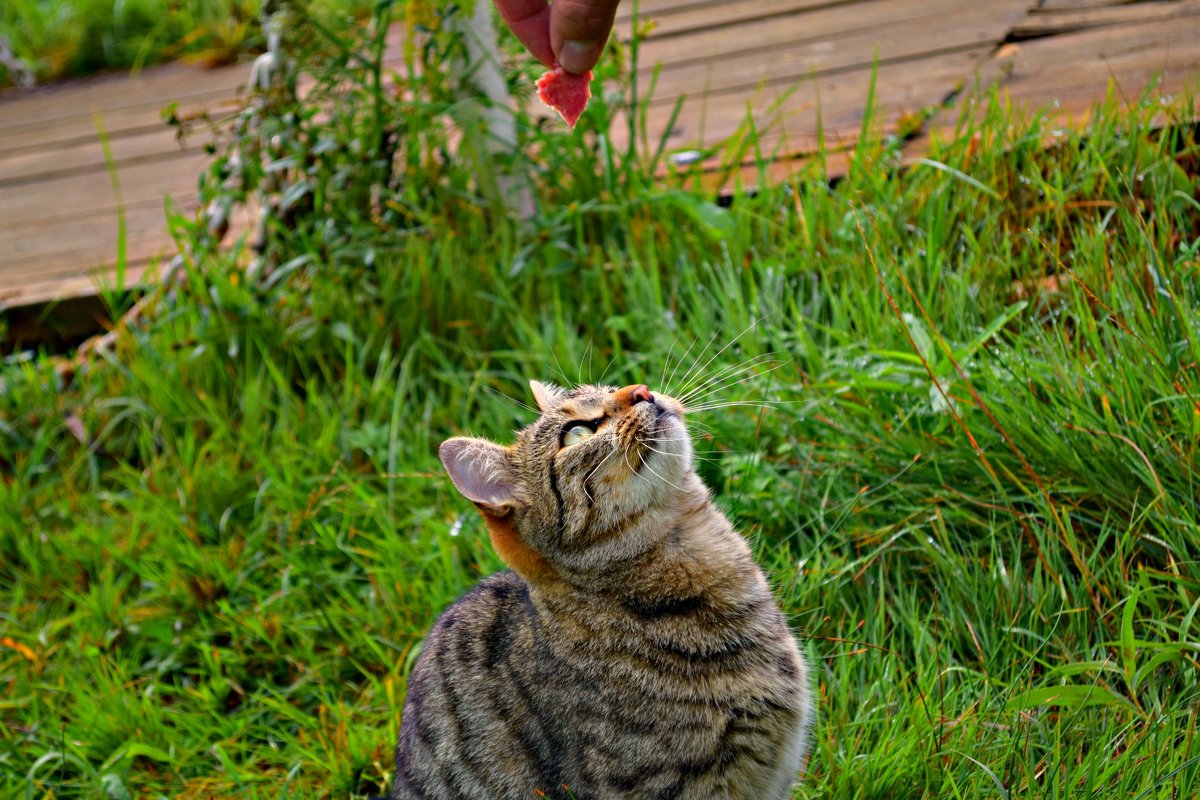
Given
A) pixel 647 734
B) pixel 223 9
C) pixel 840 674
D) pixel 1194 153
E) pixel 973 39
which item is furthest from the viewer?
pixel 223 9

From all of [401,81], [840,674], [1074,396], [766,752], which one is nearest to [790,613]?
[840,674]

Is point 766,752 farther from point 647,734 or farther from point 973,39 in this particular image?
point 973,39

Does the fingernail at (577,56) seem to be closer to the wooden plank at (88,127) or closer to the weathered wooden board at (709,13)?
the weathered wooden board at (709,13)

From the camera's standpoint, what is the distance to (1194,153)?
3230 millimetres

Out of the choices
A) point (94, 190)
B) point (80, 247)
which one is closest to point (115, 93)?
point (94, 190)

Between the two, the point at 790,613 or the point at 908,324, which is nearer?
the point at 790,613

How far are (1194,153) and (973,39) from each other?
1.47 metres

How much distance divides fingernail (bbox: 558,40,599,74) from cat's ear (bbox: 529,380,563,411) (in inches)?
37.4

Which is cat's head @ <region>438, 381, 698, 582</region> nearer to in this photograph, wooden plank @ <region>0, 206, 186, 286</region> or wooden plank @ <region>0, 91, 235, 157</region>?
wooden plank @ <region>0, 206, 186, 286</region>

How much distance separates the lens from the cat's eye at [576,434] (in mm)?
2326

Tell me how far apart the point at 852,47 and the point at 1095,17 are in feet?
3.12

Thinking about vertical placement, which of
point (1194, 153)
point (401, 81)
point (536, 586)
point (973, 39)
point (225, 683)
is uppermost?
point (401, 81)

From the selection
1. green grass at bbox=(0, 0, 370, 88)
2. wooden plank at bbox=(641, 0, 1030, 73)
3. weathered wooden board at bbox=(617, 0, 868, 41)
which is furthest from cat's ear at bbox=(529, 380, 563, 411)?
green grass at bbox=(0, 0, 370, 88)

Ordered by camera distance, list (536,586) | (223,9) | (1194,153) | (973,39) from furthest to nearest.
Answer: (223,9)
(973,39)
(1194,153)
(536,586)
